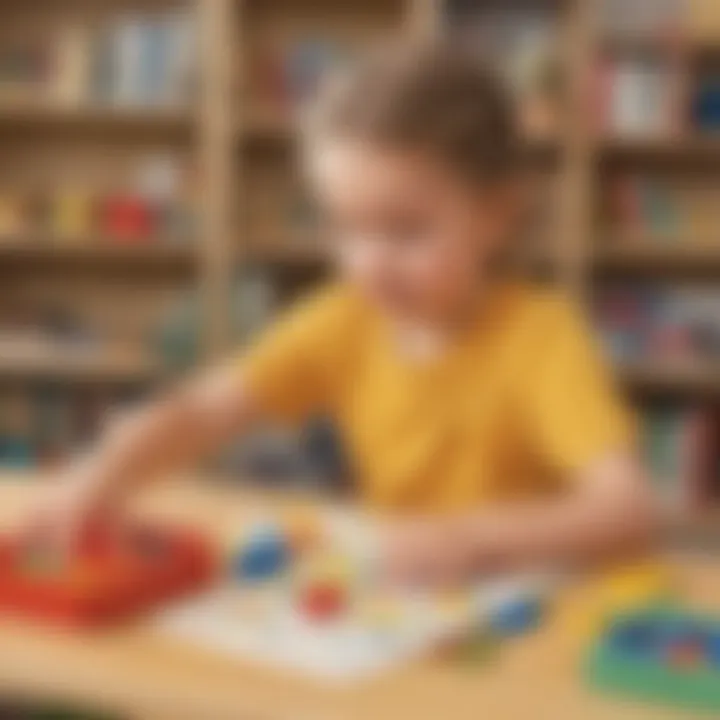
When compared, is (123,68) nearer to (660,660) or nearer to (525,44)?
(525,44)

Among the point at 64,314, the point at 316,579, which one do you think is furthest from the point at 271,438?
the point at 316,579

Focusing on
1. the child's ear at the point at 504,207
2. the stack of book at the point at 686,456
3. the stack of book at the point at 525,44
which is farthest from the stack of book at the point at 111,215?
the child's ear at the point at 504,207

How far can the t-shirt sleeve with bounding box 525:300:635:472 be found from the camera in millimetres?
1316

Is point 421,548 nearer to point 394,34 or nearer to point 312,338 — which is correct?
point 312,338

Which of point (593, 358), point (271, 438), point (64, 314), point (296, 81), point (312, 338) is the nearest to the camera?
point (593, 358)

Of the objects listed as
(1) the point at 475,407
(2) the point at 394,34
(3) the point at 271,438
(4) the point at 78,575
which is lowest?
(4) the point at 78,575

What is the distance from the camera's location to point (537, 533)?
1.20 metres

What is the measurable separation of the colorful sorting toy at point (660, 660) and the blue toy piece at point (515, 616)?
0.19 ft

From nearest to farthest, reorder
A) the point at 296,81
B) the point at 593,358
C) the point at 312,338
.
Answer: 1. the point at 593,358
2. the point at 312,338
3. the point at 296,81

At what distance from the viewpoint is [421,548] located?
3.79 ft

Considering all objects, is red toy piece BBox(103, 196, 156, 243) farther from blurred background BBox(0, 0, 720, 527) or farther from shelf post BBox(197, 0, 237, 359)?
shelf post BBox(197, 0, 237, 359)

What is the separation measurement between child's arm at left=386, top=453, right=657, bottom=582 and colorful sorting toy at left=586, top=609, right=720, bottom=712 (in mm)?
127

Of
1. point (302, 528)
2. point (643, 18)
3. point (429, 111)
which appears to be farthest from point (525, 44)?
point (302, 528)

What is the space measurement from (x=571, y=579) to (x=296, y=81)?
2.44 meters
